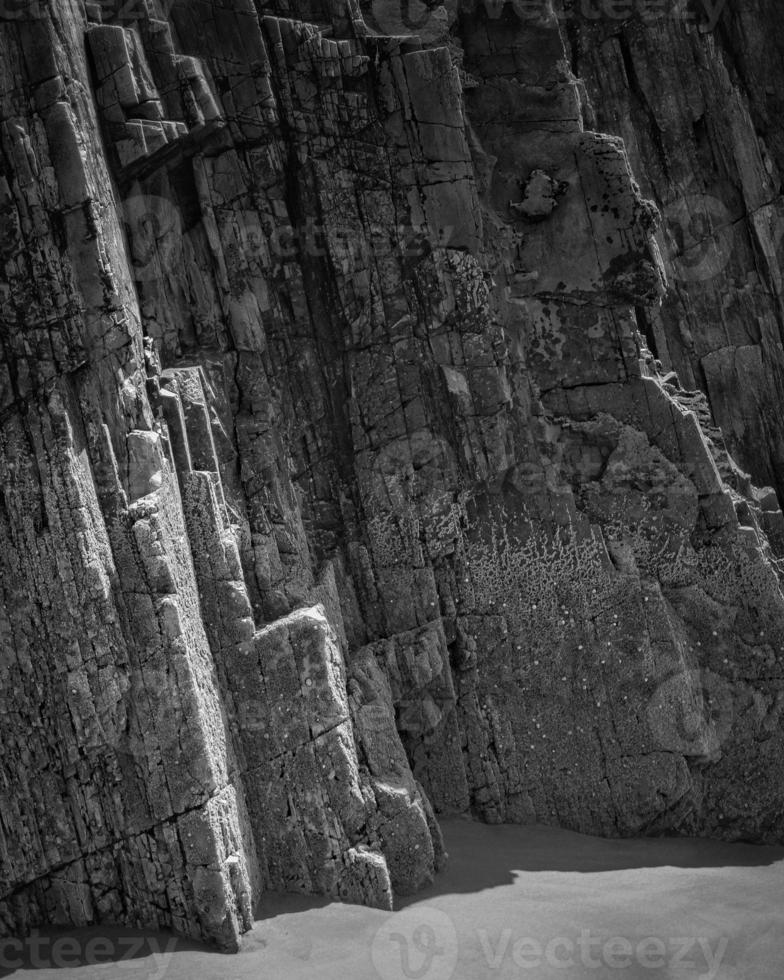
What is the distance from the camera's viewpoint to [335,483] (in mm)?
11320

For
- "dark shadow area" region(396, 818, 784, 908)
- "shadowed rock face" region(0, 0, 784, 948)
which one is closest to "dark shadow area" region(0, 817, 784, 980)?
"dark shadow area" region(396, 818, 784, 908)

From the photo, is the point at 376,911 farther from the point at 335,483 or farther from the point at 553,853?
the point at 335,483

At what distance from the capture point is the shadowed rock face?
29.9 ft

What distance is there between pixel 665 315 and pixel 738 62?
3.38 metres

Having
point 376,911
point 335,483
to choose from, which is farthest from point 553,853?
point 335,483

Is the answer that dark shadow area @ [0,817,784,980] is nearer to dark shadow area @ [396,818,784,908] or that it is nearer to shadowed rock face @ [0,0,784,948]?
dark shadow area @ [396,818,784,908]

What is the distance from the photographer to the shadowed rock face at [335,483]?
9.12 meters

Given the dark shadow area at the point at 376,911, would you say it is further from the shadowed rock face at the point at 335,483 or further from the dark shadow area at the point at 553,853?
the shadowed rock face at the point at 335,483

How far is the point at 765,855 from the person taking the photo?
11203 millimetres

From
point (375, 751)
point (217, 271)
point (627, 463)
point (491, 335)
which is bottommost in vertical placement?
point (375, 751)

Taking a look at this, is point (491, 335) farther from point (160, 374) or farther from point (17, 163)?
point (17, 163)

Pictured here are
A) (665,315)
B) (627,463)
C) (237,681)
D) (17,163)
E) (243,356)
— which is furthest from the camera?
(665,315)

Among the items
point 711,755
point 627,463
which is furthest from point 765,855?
point 627,463

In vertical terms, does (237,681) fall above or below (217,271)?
below
